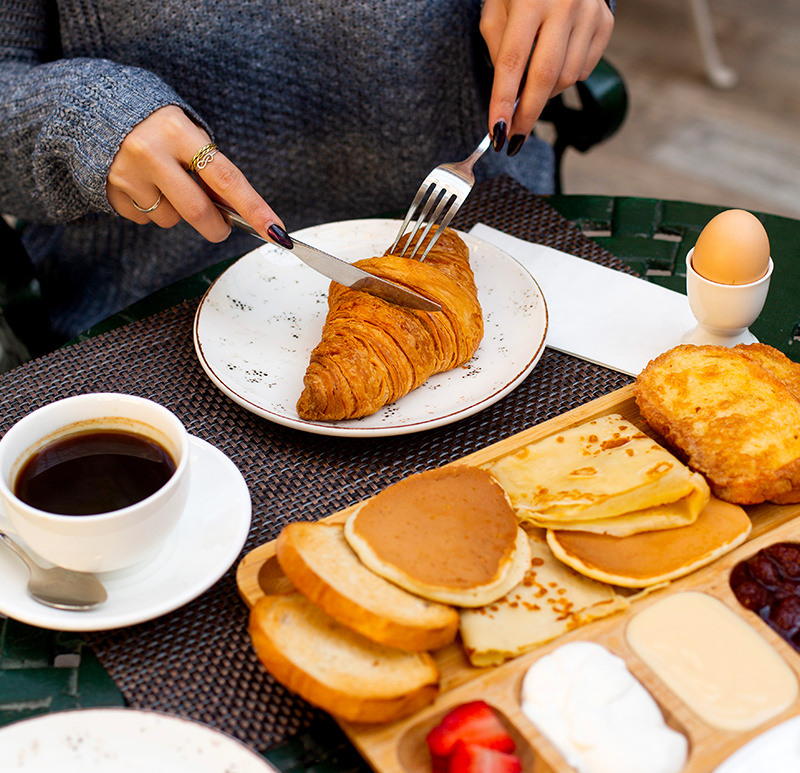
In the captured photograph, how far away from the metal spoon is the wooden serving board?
0.17 metres

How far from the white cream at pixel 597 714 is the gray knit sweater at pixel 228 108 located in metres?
1.09

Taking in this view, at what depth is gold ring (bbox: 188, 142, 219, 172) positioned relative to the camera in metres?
1.34

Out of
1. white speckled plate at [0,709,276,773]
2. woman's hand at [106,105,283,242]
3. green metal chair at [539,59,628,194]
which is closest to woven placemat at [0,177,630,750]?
white speckled plate at [0,709,276,773]

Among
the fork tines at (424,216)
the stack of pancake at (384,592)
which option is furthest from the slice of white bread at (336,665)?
the fork tines at (424,216)

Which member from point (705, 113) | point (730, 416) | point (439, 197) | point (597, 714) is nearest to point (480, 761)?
point (597, 714)

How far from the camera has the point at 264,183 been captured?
1926 mm

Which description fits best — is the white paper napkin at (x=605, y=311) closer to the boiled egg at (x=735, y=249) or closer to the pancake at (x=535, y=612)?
the boiled egg at (x=735, y=249)

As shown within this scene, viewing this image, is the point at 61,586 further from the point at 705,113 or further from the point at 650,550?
the point at 705,113

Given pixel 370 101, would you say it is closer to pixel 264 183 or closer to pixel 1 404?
pixel 264 183

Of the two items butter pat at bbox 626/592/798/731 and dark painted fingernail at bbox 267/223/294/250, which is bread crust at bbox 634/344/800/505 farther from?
dark painted fingernail at bbox 267/223/294/250

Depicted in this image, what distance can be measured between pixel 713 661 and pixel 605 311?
739mm

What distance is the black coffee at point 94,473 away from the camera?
92 centimetres

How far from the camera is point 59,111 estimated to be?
1431 mm

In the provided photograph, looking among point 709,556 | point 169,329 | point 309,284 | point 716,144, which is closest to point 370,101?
point 309,284
